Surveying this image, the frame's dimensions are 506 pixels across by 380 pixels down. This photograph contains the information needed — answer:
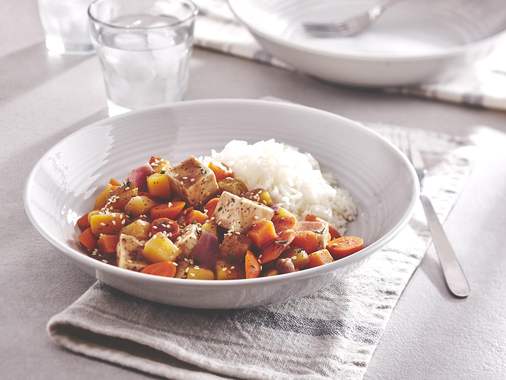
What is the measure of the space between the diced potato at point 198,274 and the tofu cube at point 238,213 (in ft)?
0.37

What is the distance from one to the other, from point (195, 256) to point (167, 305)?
4.3 inches

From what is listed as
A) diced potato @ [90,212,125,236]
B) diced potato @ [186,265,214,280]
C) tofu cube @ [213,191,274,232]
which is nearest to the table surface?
diced potato @ [90,212,125,236]

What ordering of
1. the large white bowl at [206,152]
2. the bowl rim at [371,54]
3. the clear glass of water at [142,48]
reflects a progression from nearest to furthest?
the large white bowl at [206,152], the clear glass of water at [142,48], the bowl rim at [371,54]

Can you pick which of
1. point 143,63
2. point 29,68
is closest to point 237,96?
point 143,63

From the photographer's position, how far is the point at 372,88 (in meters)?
2.64

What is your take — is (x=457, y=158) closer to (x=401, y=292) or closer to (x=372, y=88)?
(x=372, y=88)

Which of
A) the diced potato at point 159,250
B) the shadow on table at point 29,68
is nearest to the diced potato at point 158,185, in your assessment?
the diced potato at point 159,250

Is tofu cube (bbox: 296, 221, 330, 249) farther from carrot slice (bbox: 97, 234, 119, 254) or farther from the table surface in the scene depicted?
carrot slice (bbox: 97, 234, 119, 254)

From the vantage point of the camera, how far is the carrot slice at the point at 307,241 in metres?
1.59

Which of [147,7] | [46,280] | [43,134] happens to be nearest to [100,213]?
[46,280]

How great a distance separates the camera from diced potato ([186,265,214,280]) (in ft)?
4.93

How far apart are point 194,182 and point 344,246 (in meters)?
0.35

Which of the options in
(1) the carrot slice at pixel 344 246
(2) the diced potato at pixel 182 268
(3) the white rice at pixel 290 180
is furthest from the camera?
(3) the white rice at pixel 290 180

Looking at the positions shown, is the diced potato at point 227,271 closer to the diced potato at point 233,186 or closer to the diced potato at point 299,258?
the diced potato at point 299,258
